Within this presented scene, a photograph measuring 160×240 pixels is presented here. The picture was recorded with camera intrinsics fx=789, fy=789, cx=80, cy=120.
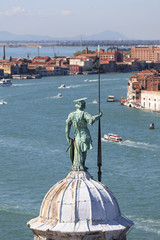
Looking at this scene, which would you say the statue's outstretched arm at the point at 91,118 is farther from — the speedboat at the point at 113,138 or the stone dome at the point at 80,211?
the speedboat at the point at 113,138

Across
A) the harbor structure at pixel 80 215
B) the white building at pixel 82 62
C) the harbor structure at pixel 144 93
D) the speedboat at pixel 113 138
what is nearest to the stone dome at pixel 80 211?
the harbor structure at pixel 80 215

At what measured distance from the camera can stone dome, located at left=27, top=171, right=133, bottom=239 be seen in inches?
99.5

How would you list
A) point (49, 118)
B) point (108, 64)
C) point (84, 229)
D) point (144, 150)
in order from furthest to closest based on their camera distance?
point (108, 64) → point (49, 118) → point (144, 150) → point (84, 229)

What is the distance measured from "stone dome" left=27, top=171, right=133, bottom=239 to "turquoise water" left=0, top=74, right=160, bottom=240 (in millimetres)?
11154

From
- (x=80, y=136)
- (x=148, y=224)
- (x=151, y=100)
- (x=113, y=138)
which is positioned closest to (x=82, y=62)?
(x=151, y=100)

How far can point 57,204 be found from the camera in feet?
8.44

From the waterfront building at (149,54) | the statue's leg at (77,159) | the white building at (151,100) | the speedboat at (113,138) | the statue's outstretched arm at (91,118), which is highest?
the statue's outstretched arm at (91,118)

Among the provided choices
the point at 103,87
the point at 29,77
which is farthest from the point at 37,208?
the point at 29,77

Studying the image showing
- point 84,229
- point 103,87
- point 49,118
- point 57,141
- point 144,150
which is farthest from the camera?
point 103,87

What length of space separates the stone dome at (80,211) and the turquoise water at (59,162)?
1115 centimetres

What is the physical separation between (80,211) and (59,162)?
63.1 feet

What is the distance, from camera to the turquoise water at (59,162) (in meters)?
15.4

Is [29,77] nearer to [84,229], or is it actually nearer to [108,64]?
[108,64]

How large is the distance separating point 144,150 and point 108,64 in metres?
67.0
